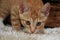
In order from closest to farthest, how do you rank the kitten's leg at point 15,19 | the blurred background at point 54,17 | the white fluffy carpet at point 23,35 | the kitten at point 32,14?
1. the white fluffy carpet at point 23,35
2. the kitten at point 32,14
3. the kitten's leg at point 15,19
4. the blurred background at point 54,17

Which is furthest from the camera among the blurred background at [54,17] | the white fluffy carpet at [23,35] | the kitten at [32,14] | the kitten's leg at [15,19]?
the blurred background at [54,17]

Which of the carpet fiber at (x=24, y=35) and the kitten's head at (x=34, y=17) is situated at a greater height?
the kitten's head at (x=34, y=17)

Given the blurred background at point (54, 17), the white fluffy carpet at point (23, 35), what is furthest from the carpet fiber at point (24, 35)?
the blurred background at point (54, 17)

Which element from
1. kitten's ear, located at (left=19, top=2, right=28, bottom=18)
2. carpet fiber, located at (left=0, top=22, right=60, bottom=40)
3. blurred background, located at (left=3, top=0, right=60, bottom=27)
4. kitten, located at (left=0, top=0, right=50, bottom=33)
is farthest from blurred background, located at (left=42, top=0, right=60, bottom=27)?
kitten's ear, located at (left=19, top=2, right=28, bottom=18)

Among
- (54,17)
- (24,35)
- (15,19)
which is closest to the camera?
(24,35)

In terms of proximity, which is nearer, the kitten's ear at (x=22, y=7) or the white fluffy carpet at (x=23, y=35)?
the white fluffy carpet at (x=23, y=35)

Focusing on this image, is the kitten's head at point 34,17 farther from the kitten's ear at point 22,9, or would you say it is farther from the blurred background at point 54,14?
the blurred background at point 54,14

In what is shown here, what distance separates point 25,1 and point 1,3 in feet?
1.53

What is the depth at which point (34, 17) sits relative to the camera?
6.35ft

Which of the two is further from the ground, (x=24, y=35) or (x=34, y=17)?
(x=34, y=17)

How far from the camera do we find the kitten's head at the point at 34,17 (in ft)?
6.28

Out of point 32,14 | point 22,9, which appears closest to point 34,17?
point 32,14

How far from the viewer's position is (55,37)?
Result: 1.95 meters

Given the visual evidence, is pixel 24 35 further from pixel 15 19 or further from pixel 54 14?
pixel 54 14
